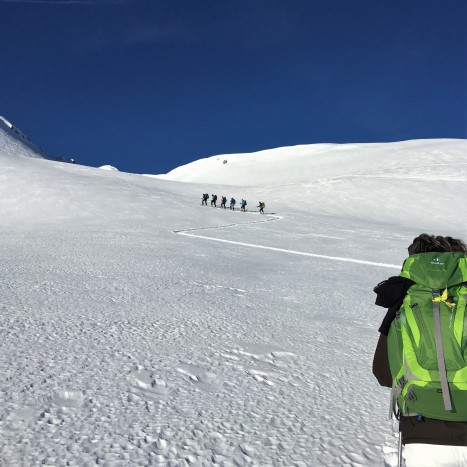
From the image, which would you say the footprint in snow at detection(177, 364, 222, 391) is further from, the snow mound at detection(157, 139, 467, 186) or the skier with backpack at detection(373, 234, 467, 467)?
the snow mound at detection(157, 139, 467, 186)

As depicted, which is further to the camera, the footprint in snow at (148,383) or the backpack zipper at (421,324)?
the footprint in snow at (148,383)

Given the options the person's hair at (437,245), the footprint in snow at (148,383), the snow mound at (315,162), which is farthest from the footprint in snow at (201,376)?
Result: the snow mound at (315,162)

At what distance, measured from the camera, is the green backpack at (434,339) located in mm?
2033

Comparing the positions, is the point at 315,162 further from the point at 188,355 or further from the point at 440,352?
the point at 440,352

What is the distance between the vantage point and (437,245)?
226 centimetres

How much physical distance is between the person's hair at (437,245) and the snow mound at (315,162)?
44458 mm

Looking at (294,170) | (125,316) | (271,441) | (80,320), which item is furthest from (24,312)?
(294,170)

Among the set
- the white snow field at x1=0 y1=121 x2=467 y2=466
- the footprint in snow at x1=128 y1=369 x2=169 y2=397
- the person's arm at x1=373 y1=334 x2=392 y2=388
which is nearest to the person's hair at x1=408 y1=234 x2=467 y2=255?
the person's arm at x1=373 y1=334 x2=392 y2=388

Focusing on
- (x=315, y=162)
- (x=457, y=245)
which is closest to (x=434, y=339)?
(x=457, y=245)

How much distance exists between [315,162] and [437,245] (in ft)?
238

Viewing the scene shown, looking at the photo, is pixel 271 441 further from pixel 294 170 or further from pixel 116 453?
pixel 294 170

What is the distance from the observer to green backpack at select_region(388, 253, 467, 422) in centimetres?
203

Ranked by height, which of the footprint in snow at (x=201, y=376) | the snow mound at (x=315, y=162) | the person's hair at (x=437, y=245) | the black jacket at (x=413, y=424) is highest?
the snow mound at (x=315, y=162)

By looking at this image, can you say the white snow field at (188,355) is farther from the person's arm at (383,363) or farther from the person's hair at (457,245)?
the person's hair at (457,245)
